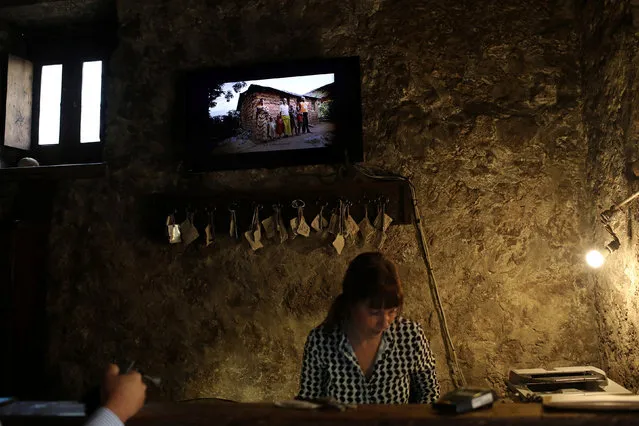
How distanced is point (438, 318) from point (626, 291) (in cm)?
88

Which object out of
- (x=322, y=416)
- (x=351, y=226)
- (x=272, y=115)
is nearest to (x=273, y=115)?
(x=272, y=115)

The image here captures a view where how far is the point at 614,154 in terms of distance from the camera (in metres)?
2.38

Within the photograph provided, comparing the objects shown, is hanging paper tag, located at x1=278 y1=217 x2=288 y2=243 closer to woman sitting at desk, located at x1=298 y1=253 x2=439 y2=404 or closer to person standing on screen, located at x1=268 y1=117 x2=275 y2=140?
person standing on screen, located at x1=268 y1=117 x2=275 y2=140

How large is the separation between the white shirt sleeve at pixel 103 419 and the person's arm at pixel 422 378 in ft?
3.84

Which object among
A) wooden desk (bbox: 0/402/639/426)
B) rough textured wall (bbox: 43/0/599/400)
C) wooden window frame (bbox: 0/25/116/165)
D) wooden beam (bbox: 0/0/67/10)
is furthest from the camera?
wooden window frame (bbox: 0/25/116/165)

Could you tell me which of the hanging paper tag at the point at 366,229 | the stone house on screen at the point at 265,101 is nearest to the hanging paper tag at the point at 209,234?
the stone house on screen at the point at 265,101

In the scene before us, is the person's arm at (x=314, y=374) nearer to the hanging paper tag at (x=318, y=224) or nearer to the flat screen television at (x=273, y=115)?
the hanging paper tag at (x=318, y=224)

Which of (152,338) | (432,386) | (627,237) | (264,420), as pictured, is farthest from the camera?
(152,338)

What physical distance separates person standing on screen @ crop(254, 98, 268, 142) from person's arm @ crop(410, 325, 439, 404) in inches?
58.6

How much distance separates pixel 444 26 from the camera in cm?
288

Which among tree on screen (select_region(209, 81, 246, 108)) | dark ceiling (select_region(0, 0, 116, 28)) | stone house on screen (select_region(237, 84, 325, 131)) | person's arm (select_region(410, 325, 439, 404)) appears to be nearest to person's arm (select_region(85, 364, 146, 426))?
person's arm (select_region(410, 325, 439, 404))

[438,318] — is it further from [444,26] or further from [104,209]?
[104,209]

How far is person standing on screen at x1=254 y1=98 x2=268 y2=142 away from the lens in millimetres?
2951

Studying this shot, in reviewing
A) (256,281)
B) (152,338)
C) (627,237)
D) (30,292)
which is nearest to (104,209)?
(30,292)
